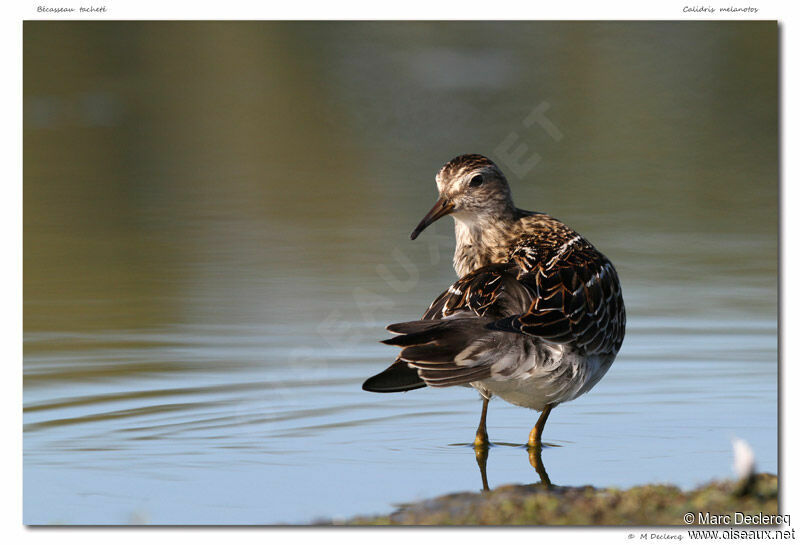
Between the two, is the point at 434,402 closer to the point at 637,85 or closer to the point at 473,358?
the point at 473,358

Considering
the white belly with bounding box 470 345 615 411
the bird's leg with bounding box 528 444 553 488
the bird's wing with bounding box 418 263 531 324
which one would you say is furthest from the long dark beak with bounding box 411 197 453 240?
the bird's leg with bounding box 528 444 553 488

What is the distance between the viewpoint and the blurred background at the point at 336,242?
7172 millimetres

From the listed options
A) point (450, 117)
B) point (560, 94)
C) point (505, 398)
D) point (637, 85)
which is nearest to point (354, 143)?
point (450, 117)

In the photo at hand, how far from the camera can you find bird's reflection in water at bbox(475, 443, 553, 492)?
22.0 feet

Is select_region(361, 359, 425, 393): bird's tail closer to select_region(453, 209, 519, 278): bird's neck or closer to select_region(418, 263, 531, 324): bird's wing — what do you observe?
select_region(418, 263, 531, 324): bird's wing

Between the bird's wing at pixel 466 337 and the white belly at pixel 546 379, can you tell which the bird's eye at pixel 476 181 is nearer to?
the bird's wing at pixel 466 337

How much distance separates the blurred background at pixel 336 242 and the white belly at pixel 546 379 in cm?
39

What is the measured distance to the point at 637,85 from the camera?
15.4 meters

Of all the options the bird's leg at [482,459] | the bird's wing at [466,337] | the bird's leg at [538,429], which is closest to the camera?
the bird's wing at [466,337]

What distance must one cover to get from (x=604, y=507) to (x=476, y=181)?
2689 millimetres

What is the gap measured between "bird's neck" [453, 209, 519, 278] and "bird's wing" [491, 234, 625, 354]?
151 millimetres

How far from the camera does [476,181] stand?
7742 millimetres

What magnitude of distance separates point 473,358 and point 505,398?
0.70 m

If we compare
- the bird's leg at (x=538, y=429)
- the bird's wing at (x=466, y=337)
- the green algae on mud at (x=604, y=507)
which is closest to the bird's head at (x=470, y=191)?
the bird's wing at (x=466, y=337)
